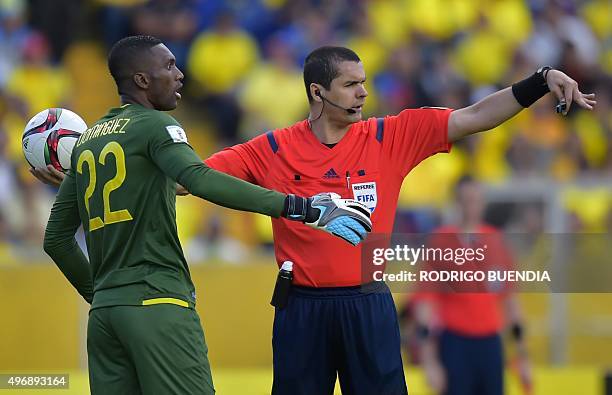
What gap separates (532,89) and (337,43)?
7.78m

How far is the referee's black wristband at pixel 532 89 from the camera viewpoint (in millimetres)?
5426

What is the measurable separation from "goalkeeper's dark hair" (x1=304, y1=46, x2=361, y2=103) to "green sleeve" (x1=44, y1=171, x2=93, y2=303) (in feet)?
4.66

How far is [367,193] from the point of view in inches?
225

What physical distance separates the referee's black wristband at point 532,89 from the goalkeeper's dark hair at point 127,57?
70.6 inches

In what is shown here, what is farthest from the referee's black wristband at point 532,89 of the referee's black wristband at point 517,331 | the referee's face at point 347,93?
the referee's black wristband at point 517,331

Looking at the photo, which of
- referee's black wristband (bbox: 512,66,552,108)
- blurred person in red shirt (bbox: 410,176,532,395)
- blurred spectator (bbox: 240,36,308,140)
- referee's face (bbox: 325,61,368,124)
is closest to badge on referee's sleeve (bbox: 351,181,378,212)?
referee's face (bbox: 325,61,368,124)

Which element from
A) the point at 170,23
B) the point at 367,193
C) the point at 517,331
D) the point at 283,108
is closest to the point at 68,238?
the point at 367,193

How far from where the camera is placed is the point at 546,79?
5.39 metres

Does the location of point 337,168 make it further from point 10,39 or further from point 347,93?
point 10,39

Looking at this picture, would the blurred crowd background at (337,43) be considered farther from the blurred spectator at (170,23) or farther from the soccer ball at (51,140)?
the soccer ball at (51,140)

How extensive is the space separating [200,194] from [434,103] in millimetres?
8275

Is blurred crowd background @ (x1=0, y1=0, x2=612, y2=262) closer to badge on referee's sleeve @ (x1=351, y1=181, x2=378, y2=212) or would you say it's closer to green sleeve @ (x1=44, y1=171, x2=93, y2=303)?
badge on referee's sleeve @ (x1=351, y1=181, x2=378, y2=212)

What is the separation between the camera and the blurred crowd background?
40.6ft

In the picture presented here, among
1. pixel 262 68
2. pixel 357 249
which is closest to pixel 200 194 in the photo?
pixel 357 249
